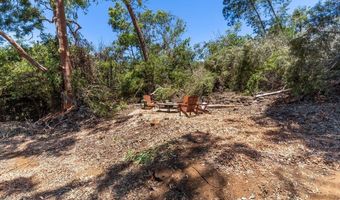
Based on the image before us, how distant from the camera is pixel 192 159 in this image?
139 inches

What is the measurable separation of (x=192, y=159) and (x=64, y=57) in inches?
252

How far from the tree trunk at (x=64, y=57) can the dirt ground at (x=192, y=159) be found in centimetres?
232

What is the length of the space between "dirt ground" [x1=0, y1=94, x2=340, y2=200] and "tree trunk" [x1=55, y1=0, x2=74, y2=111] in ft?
7.60

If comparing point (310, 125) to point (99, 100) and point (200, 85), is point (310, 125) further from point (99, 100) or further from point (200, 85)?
point (99, 100)

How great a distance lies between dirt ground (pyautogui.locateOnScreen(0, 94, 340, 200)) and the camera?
3.04m

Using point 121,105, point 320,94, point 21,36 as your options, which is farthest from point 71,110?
point 320,94

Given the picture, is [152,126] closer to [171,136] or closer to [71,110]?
[171,136]

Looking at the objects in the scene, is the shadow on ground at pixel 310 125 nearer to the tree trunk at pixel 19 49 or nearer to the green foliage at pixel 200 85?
the green foliage at pixel 200 85

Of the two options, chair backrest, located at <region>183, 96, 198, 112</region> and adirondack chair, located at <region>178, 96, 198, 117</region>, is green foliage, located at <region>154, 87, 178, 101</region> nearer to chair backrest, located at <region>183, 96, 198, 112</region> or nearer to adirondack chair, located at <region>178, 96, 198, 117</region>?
adirondack chair, located at <region>178, 96, 198, 117</region>

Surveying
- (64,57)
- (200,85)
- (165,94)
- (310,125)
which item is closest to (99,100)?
(64,57)

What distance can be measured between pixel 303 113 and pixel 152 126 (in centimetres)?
298

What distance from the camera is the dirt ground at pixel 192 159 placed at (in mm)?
3037

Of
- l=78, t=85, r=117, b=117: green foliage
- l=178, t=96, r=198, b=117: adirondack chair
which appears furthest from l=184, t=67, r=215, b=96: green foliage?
l=178, t=96, r=198, b=117: adirondack chair

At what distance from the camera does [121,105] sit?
8188 millimetres
